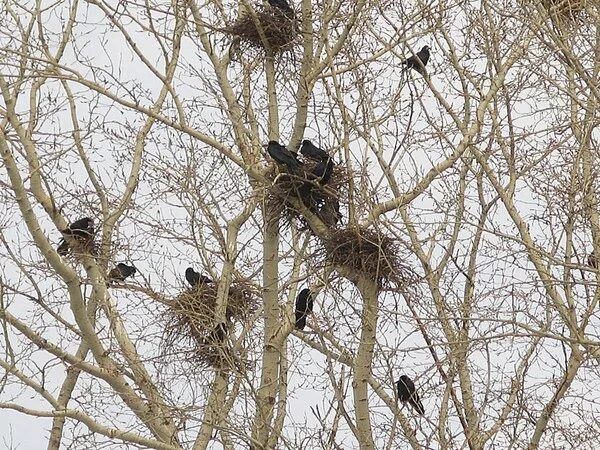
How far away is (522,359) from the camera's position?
8.91 m

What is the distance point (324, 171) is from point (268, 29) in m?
1.35

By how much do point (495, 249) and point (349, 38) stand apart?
2.07 m

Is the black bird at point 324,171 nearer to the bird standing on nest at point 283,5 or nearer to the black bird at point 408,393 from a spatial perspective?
the bird standing on nest at point 283,5

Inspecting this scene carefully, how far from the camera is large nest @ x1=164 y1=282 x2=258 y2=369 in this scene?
8.64 m

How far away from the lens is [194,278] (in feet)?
31.6

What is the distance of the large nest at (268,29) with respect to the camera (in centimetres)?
803

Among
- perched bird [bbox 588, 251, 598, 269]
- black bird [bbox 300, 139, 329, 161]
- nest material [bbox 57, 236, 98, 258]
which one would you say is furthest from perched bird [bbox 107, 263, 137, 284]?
perched bird [bbox 588, 251, 598, 269]

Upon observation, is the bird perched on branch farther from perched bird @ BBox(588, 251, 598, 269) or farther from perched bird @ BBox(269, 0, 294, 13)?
perched bird @ BBox(588, 251, 598, 269)

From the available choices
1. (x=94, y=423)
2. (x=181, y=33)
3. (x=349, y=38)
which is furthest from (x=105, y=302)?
(x=349, y=38)

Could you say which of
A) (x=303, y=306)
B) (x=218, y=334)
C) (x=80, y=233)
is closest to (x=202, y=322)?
(x=218, y=334)

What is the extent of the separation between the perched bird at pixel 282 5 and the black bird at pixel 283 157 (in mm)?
1221

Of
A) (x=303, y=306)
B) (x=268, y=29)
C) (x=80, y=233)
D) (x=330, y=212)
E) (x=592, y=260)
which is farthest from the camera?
(x=80, y=233)

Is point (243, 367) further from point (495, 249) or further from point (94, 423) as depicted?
point (495, 249)

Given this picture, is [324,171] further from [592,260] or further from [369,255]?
[592,260]
